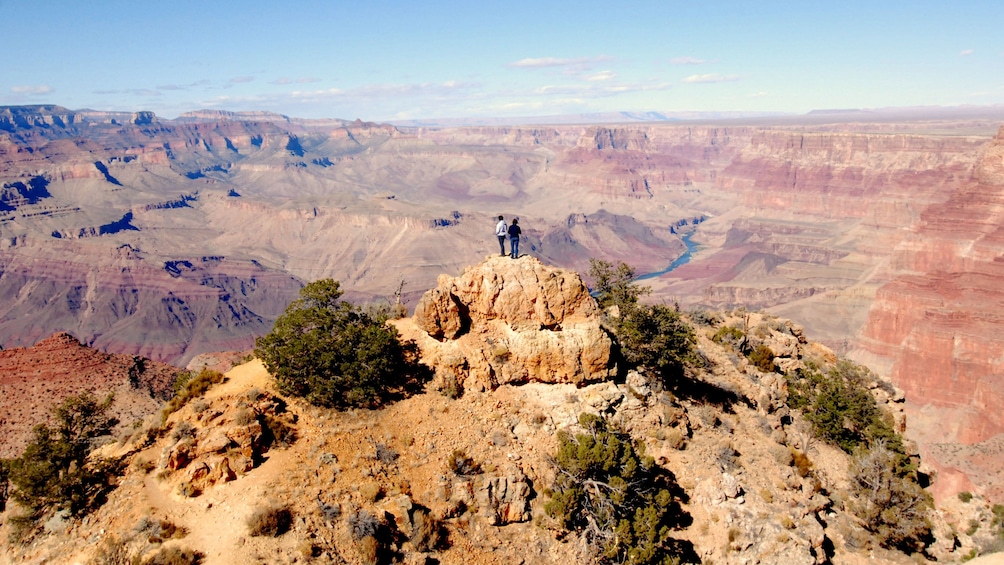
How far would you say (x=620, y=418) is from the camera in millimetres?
21891

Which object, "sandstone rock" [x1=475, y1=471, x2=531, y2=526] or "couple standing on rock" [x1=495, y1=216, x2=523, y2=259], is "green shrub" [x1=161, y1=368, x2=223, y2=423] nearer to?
"sandstone rock" [x1=475, y1=471, x2=531, y2=526]

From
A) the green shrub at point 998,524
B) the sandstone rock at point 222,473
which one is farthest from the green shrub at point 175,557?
the green shrub at point 998,524

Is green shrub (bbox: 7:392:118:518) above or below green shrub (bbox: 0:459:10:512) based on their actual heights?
above

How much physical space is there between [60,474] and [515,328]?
1536cm

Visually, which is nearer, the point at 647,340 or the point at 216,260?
the point at 647,340

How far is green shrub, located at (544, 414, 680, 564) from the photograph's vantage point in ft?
57.7

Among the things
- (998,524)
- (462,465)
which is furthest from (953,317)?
(462,465)

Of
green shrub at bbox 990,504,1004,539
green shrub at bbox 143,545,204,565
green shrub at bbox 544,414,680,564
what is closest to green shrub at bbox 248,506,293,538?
green shrub at bbox 143,545,204,565

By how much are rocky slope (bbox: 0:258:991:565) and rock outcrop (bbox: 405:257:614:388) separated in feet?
0.31

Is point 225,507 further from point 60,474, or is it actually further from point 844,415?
point 844,415

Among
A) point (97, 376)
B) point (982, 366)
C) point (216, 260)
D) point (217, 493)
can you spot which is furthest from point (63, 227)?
point (982, 366)

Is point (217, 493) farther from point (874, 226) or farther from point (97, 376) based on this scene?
point (874, 226)

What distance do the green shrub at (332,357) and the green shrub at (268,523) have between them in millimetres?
5215

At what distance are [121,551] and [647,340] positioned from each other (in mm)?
21034
